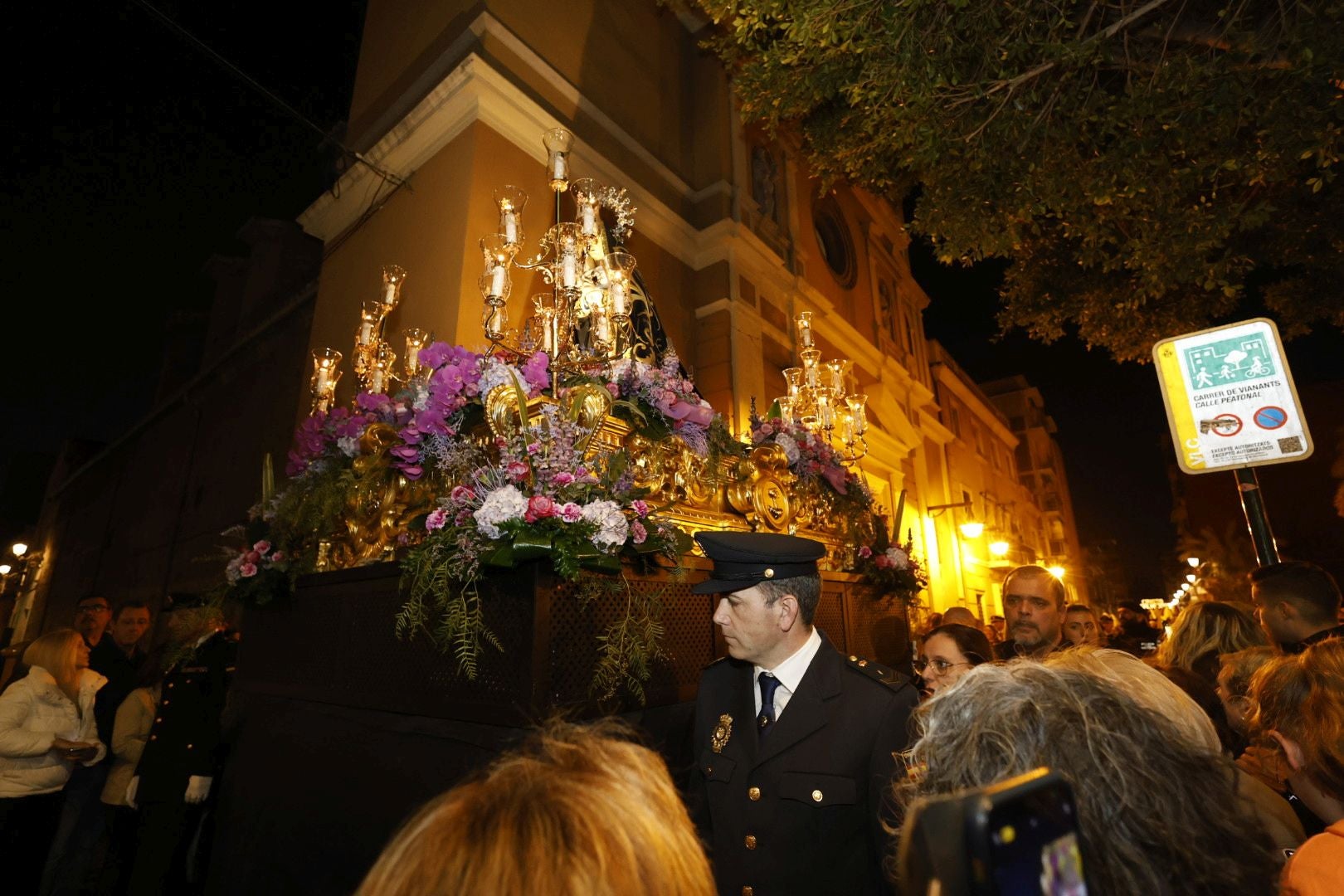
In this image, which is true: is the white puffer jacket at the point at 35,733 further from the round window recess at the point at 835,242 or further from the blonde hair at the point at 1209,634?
the round window recess at the point at 835,242

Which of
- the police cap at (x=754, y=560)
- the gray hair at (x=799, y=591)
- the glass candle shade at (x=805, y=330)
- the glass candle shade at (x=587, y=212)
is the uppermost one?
the glass candle shade at (x=805, y=330)

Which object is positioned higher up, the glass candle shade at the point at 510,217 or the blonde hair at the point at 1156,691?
the glass candle shade at the point at 510,217

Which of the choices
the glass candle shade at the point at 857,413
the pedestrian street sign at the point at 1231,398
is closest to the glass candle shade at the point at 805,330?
the glass candle shade at the point at 857,413

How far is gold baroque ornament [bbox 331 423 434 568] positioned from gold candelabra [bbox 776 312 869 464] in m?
2.82

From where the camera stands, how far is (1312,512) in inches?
797

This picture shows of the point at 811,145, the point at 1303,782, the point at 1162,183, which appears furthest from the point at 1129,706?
the point at 811,145

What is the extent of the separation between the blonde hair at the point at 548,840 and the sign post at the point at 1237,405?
266 centimetres

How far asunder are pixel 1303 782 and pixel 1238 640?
6.07 ft

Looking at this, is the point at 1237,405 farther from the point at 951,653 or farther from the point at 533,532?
the point at 533,532

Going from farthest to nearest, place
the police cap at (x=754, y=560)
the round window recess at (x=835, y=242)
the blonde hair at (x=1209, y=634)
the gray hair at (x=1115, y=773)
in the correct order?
1. the round window recess at (x=835, y=242)
2. the blonde hair at (x=1209, y=634)
3. the police cap at (x=754, y=560)
4. the gray hair at (x=1115, y=773)

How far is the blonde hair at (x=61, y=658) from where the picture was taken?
4.19 metres

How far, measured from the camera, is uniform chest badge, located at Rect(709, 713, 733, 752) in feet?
7.23

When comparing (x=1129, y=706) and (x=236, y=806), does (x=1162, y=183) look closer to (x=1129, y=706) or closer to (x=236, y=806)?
(x=1129, y=706)

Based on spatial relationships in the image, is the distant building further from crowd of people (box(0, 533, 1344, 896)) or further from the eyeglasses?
the eyeglasses
